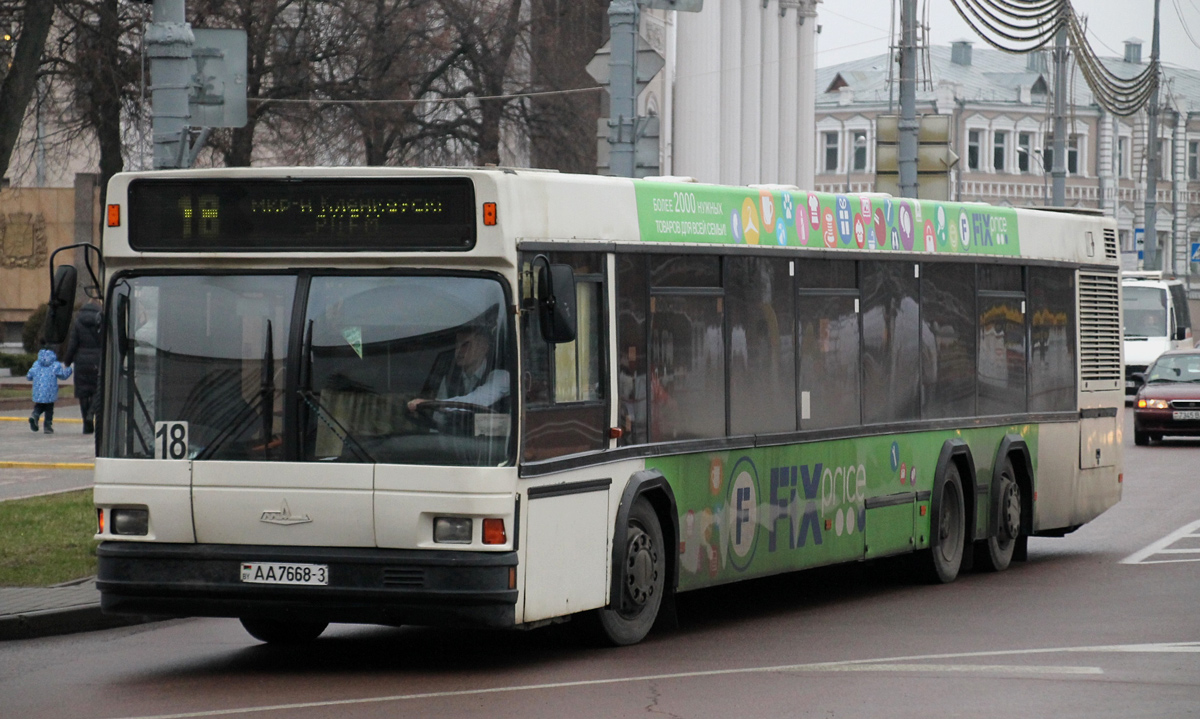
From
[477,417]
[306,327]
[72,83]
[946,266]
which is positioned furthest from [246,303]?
[72,83]

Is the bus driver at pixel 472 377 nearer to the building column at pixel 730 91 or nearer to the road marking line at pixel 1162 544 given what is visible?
the road marking line at pixel 1162 544

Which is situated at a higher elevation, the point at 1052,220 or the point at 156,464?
the point at 1052,220

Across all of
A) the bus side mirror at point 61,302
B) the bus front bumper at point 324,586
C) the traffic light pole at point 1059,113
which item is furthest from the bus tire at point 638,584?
the traffic light pole at point 1059,113

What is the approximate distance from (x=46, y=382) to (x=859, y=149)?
8008 cm

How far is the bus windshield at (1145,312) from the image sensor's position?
43781 mm

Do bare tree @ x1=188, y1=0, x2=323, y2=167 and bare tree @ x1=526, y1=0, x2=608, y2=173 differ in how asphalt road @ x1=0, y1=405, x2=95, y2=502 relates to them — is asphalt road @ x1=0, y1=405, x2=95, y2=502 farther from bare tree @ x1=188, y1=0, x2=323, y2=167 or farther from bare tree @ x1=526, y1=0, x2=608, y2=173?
bare tree @ x1=526, y1=0, x2=608, y2=173

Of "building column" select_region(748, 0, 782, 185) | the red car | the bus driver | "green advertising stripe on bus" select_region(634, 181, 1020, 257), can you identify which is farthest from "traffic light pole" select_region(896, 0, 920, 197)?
"building column" select_region(748, 0, 782, 185)

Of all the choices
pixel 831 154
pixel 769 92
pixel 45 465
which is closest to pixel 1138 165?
pixel 831 154

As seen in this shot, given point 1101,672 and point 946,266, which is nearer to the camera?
point 1101,672

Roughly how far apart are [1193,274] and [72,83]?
76.2 m

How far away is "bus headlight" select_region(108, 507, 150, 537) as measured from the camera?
31.0 ft

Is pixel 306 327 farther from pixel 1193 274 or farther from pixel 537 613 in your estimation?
→ pixel 1193 274

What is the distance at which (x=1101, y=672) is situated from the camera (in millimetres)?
9352

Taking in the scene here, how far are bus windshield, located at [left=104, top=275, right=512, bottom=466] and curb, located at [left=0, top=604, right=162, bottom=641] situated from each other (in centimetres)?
191
